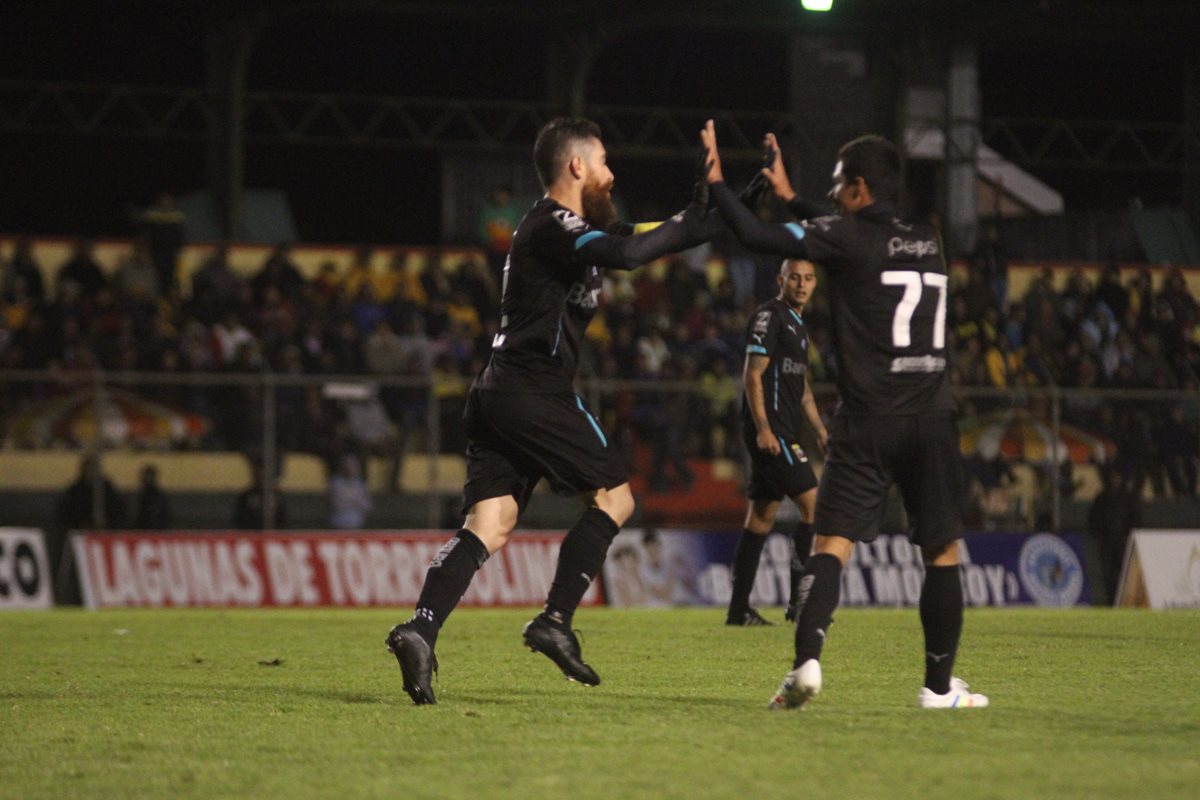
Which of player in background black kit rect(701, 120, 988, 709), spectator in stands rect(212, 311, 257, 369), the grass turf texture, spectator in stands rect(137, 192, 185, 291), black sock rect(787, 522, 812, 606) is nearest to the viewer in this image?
the grass turf texture

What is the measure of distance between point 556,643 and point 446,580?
56 cm

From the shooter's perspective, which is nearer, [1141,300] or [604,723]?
[604,723]

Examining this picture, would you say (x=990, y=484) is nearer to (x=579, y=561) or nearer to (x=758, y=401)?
(x=758, y=401)

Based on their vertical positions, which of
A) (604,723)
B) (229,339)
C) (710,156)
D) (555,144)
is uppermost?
(555,144)

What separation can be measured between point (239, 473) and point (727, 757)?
15159mm

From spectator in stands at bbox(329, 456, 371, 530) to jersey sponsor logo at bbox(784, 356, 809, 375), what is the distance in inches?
354

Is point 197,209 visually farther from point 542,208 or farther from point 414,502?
point 542,208

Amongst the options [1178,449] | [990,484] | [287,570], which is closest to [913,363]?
[287,570]

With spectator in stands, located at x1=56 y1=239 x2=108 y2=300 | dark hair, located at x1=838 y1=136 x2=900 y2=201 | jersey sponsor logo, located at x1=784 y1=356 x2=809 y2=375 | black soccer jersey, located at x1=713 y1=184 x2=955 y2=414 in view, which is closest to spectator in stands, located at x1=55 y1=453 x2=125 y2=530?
spectator in stands, located at x1=56 y1=239 x2=108 y2=300

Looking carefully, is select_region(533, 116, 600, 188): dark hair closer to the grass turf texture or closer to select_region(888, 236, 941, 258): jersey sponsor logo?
select_region(888, 236, 941, 258): jersey sponsor logo

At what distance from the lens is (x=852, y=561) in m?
20.1

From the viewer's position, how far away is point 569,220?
7.89 m

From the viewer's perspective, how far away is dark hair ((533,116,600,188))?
26.8 feet

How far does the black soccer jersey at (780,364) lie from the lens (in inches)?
511
